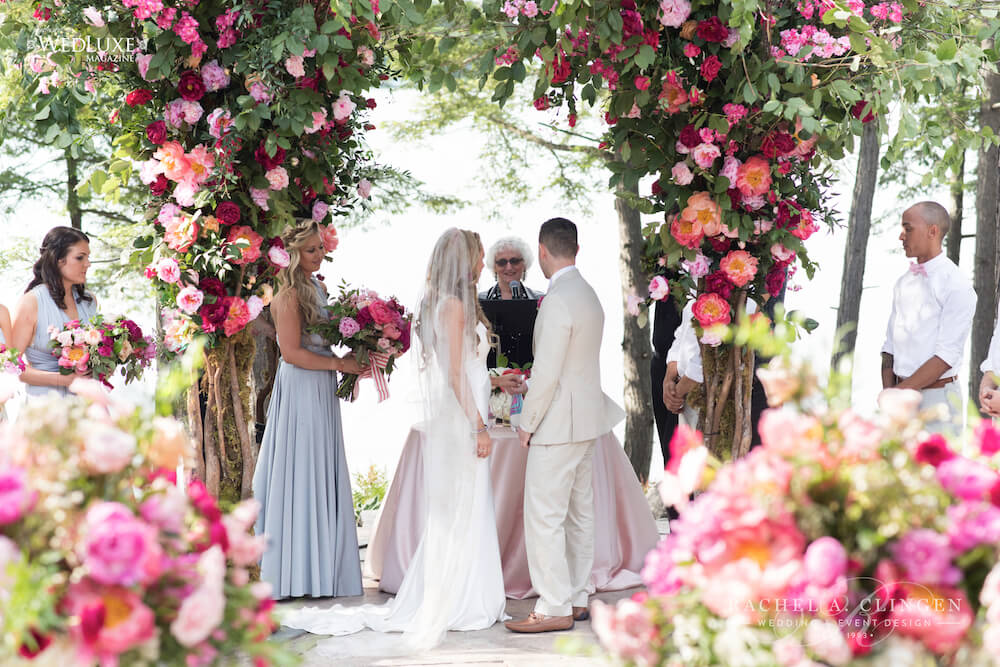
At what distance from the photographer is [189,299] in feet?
12.9

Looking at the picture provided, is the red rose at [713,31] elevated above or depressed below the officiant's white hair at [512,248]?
above

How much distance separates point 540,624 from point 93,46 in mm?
3197

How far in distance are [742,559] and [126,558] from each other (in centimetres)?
98

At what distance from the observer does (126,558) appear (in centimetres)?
145

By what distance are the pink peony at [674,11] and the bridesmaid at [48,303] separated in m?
3.32

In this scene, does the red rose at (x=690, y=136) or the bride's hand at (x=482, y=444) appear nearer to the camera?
the red rose at (x=690, y=136)

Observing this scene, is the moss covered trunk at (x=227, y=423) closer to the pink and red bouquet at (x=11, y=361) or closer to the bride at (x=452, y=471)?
the bride at (x=452, y=471)

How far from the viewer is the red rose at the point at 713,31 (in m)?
3.67

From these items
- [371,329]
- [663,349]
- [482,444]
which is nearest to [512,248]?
[663,349]

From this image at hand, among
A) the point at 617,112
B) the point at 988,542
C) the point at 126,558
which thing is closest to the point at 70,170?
the point at 617,112

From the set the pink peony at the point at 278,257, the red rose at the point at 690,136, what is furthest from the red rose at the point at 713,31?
the pink peony at the point at 278,257

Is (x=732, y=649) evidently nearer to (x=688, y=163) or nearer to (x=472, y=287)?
(x=688, y=163)

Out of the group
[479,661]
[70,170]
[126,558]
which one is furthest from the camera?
[70,170]

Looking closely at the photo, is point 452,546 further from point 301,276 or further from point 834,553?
point 834,553
